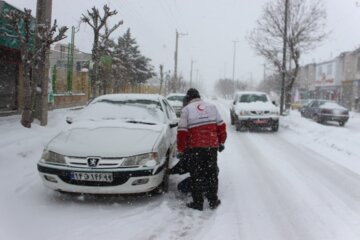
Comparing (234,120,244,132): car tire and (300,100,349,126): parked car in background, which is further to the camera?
(300,100,349,126): parked car in background

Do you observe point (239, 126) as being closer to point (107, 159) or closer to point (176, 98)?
point (176, 98)

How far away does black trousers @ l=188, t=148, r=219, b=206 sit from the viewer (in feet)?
19.1

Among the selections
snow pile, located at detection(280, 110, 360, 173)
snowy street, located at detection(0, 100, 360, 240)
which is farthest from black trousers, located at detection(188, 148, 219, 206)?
snow pile, located at detection(280, 110, 360, 173)

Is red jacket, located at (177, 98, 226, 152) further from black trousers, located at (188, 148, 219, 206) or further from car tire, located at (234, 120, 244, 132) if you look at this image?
car tire, located at (234, 120, 244, 132)

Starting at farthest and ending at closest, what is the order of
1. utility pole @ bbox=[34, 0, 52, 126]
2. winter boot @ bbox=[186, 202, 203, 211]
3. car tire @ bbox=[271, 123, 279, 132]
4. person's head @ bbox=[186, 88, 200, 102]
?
car tire @ bbox=[271, 123, 279, 132]
utility pole @ bbox=[34, 0, 52, 126]
person's head @ bbox=[186, 88, 200, 102]
winter boot @ bbox=[186, 202, 203, 211]

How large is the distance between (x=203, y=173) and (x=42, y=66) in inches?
327

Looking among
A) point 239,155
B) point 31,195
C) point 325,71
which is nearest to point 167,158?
point 31,195

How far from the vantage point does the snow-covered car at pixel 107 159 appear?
559cm

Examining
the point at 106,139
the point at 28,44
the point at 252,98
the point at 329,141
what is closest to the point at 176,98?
the point at 252,98

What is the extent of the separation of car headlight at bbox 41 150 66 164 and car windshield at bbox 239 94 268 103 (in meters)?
13.8

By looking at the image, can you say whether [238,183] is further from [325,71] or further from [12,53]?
[325,71]

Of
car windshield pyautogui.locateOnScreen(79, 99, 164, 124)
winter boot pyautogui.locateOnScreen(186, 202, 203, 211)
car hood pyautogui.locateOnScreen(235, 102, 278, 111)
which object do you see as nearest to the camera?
winter boot pyautogui.locateOnScreen(186, 202, 203, 211)

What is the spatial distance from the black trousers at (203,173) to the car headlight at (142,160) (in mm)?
496

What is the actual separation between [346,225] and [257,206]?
1.23 m
